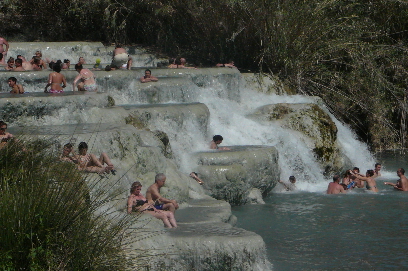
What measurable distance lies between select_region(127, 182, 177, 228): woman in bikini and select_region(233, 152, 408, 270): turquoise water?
1.52 m

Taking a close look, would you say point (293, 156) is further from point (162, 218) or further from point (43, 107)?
point (162, 218)

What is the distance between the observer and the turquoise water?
9.70 meters

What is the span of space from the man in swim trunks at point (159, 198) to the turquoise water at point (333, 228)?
1549mm

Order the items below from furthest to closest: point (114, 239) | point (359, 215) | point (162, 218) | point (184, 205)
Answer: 1. point (359, 215)
2. point (184, 205)
3. point (162, 218)
4. point (114, 239)

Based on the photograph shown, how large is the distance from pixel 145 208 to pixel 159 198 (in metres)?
0.83

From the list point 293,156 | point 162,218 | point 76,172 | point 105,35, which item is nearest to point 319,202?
point 293,156

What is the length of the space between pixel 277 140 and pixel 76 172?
10.2 meters

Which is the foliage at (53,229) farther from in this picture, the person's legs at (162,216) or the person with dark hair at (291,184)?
the person with dark hair at (291,184)

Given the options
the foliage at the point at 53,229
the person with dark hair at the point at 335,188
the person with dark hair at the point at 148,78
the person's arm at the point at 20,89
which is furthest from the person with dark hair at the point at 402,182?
the foliage at the point at 53,229

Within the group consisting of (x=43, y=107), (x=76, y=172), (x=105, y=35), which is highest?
(x=105, y=35)

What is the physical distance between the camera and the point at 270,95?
19562 mm

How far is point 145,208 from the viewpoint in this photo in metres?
9.69

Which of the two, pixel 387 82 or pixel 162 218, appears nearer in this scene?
pixel 162 218

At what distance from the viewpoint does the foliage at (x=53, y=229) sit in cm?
604
